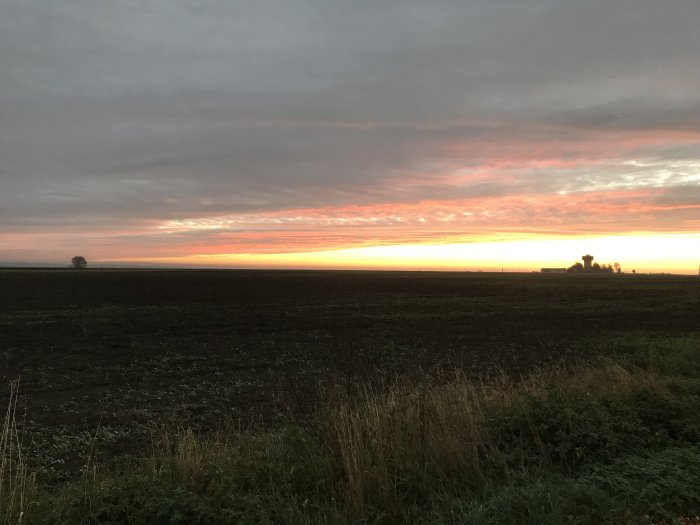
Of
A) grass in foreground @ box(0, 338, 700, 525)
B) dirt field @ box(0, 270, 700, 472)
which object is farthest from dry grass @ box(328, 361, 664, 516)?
dirt field @ box(0, 270, 700, 472)

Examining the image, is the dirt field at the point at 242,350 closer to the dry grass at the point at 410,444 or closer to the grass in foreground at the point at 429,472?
the dry grass at the point at 410,444

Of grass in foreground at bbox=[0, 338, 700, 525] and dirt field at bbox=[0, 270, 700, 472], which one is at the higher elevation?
grass in foreground at bbox=[0, 338, 700, 525]

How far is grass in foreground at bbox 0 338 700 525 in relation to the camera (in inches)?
178

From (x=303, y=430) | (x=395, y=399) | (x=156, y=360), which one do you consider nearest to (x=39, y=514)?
(x=303, y=430)

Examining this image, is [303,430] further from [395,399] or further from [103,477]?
[103,477]

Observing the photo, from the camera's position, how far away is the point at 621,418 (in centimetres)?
652

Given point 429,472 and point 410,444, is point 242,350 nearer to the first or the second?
point 410,444

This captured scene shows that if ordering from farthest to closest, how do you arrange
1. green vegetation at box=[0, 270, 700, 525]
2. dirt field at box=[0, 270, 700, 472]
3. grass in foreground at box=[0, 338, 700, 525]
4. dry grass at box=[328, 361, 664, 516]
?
dirt field at box=[0, 270, 700, 472]
dry grass at box=[328, 361, 664, 516]
green vegetation at box=[0, 270, 700, 525]
grass in foreground at box=[0, 338, 700, 525]

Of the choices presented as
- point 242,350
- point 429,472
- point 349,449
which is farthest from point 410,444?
point 242,350

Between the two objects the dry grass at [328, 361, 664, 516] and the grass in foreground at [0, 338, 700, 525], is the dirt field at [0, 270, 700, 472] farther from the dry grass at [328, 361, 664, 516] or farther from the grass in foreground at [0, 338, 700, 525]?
the grass in foreground at [0, 338, 700, 525]

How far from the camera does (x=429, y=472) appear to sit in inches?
219

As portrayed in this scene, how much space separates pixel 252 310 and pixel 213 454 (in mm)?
30560

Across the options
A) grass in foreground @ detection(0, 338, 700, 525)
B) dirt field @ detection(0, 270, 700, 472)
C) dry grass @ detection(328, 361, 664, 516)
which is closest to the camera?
grass in foreground @ detection(0, 338, 700, 525)

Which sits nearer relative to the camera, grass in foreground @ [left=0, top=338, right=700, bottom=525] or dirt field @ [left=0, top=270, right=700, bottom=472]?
grass in foreground @ [left=0, top=338, right=700, bottom=525]
